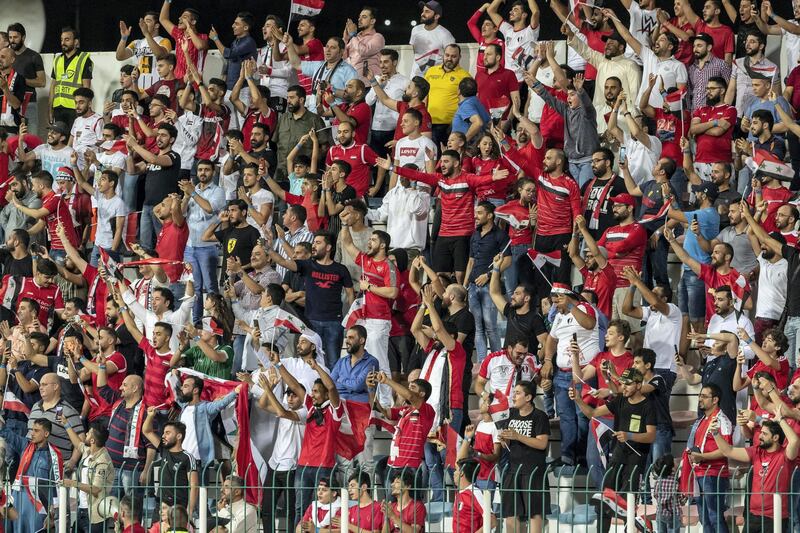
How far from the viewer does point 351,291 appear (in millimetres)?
19406

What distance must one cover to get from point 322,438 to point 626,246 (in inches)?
153

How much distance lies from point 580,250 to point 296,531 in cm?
486

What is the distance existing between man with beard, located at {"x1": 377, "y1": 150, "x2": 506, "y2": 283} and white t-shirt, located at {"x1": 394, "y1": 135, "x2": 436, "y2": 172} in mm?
810

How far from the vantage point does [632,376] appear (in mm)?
16266

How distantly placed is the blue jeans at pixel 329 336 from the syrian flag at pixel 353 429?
1478 mm

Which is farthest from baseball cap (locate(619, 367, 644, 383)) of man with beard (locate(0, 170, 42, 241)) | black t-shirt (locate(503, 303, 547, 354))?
man with beard (locate(0, 170, 42, 241))

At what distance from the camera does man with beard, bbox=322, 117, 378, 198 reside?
2106 centimetres

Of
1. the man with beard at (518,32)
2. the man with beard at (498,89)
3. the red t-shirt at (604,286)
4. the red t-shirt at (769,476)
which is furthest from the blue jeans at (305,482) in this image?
the man with beard at (518,32)

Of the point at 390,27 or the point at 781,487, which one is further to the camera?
the point at 390,27

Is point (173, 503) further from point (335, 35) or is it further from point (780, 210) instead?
point (335, 35)

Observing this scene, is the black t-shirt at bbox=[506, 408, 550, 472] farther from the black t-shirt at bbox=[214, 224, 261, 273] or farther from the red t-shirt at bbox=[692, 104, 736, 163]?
the red t-shirt at bbox=[692, 104, 736, 163]

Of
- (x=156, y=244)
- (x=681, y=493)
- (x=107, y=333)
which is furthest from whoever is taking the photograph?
(x=156, y=244)

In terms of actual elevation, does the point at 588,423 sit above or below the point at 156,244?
below

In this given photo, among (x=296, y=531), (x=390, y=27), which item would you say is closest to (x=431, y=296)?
(x=296, y=531)
